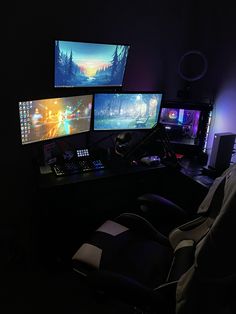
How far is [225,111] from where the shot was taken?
227 cm

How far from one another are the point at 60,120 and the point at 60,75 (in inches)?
11.6

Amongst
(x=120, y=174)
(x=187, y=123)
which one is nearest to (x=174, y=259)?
(x=120, y=174)

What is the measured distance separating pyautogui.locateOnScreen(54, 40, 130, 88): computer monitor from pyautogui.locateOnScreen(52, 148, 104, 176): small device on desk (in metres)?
0.48

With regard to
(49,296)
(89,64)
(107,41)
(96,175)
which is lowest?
(49,296)

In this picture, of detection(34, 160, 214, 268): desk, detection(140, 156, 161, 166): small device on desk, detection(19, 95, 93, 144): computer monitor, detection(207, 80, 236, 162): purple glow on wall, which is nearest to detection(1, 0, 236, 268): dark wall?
detection(207, 80, 236, 162): purple glow on wall

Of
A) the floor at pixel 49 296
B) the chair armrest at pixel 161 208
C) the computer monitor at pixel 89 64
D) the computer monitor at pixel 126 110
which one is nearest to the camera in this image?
the chair armrest at pixel 161 208

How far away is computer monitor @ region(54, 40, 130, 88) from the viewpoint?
1.89 metres

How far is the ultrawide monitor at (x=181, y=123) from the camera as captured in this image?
2334 millimetres

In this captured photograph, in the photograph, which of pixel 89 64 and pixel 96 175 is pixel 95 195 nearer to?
pixel 96 175

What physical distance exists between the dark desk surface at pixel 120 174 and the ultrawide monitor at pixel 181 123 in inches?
8.4

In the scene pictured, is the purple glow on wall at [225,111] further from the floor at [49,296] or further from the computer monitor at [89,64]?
the floor at [49,296]

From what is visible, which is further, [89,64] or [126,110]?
[126,110]

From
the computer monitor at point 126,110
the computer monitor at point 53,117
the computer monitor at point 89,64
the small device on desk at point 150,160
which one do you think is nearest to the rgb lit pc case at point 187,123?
the computer monitor at point 126,110

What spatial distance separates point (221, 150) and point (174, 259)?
972 millimetres
